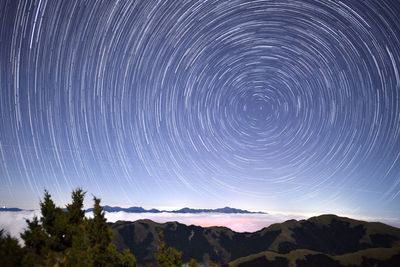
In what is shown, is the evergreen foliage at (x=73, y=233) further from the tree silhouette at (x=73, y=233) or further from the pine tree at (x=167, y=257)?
the pine tree at (x=167, y=257)

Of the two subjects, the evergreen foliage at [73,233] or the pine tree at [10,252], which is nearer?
the pine tree at [10,252]

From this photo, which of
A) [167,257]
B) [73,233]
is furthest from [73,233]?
[167,257]

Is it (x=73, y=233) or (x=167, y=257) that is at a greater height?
(x=73, y=233)

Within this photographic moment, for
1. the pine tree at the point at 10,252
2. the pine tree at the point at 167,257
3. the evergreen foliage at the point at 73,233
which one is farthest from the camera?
the pine tree at the point at 167,257

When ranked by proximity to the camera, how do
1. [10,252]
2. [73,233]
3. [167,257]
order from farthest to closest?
[167,257], [73,233], [10,252]

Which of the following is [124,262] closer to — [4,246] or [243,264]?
[4,246]

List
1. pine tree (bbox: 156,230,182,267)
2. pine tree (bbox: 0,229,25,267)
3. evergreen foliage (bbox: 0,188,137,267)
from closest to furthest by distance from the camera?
pine tree (bbox: 0,229,25,267) < evergreen foliage (bbox: 0,188,137,267) < pine tree (bbox: 156,230,182,267)

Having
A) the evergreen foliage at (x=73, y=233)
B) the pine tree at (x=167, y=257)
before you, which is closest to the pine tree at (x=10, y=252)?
the evergreen foliage at (x=73, y=233)

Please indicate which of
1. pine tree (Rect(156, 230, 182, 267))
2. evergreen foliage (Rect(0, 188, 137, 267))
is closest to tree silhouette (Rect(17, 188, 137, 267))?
evergreen foliage (Rect(0, 188, 137, 267))

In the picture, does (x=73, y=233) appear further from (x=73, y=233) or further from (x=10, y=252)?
(x=10, y=252)

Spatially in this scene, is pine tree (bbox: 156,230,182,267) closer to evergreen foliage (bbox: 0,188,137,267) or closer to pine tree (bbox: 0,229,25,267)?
evergreen foliage (bbox: 0,188,137,267)

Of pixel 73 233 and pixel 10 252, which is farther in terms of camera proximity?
pixel 73 233

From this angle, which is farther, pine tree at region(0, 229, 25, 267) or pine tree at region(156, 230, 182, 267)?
pine tree at region(156, 230, 182, 267)

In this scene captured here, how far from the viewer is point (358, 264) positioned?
17650 centimetres
